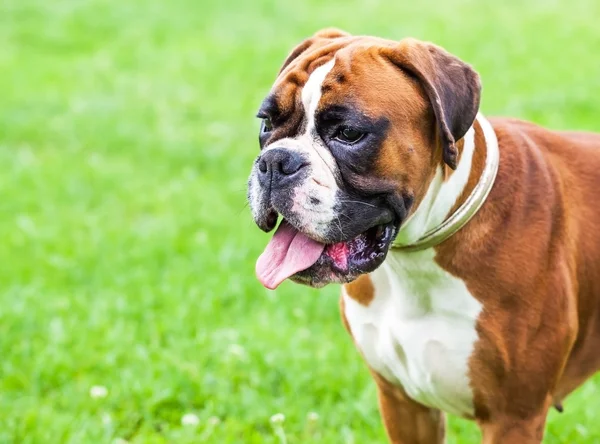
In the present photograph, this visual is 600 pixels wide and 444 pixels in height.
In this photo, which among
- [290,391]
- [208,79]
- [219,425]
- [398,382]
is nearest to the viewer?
[398,382]

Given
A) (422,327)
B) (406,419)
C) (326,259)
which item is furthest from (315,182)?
(406,419)

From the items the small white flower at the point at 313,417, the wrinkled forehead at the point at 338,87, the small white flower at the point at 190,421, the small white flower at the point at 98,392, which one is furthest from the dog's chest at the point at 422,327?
the small white flower at the point at 98,392

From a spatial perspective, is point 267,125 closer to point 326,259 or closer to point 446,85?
point 326,259

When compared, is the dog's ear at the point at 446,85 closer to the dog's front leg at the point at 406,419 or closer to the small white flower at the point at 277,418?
the dog's front leg at the point at 406,419

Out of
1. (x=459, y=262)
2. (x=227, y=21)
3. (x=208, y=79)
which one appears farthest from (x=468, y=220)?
(x=227, y=21)

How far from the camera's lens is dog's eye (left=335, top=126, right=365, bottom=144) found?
3.04 meters

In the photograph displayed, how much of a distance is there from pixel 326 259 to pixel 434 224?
1.21ft

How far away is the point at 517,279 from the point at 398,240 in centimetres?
40

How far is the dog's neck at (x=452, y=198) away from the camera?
3.22m

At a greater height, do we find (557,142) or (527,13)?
(557,142)

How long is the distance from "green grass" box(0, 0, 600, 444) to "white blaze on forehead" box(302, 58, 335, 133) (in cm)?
168

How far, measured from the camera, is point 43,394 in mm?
4691

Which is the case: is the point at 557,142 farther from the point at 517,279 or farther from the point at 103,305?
the point at 103,305

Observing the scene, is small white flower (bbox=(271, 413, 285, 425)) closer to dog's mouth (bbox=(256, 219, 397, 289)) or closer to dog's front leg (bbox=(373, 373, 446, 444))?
dog's front leg (bbox=(373, 373, 446, 444))
